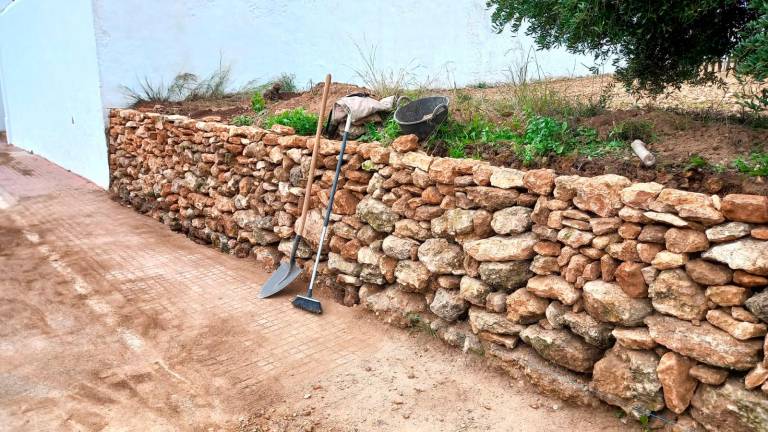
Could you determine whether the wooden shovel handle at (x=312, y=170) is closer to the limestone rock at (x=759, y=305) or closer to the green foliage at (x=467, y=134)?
the green foliage at (x=467, y=134)

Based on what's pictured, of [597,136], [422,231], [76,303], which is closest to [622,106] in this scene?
[597,136]

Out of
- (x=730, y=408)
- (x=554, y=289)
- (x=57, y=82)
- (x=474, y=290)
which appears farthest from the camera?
(x=57, y=82)

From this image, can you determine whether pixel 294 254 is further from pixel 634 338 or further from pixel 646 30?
pixel 646 30

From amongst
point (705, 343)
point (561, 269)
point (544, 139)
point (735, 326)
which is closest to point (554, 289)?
point (561, 269)

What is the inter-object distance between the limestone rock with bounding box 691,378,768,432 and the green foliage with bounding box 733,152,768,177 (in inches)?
45.6

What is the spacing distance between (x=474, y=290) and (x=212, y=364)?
1923 mm

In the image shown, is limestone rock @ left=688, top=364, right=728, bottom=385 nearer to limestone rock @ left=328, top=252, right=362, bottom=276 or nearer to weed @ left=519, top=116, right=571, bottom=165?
weed @ left=519, top=116, right=571, bottom=165

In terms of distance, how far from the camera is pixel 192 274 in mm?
5719

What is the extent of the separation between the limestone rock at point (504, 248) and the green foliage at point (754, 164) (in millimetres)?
1215

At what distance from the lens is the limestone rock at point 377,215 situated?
14.6ft

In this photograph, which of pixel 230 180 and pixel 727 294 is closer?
pixel 727 294

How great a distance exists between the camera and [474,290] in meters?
3.84

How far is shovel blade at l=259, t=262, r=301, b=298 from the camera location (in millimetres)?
5059

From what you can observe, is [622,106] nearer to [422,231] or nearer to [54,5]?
[422,231]
